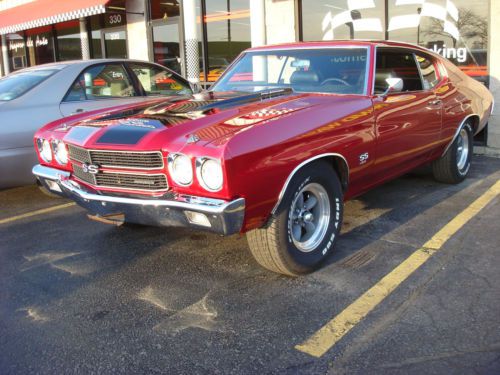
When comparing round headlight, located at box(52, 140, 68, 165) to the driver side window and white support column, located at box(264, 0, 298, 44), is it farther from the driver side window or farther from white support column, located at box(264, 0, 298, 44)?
white support column, located at box(264, 0, 298, 44)

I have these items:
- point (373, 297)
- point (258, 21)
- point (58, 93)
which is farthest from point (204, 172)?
point (258, 21)

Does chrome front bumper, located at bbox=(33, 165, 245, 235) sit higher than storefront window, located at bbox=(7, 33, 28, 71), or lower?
lower

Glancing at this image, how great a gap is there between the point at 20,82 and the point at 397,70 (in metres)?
4.10

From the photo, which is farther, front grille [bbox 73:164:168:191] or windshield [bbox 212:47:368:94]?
windshield [bbox 212:47:368:94]

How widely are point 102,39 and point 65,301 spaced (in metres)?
12.3

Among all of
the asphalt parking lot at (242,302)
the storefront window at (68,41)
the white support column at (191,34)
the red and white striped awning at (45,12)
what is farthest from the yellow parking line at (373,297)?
the storefront window at (68,41)

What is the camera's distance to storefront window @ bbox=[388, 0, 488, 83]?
7.76 m

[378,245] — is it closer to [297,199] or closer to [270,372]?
[297,199]

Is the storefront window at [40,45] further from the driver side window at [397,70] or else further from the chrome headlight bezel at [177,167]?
the chrome headlight bezel at [177,167]

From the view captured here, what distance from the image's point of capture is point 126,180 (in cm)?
343

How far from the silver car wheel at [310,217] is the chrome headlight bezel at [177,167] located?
2.51 feet

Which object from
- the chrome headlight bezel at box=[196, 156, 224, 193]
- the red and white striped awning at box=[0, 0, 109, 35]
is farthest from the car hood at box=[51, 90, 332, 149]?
the red and white striped awning at box=[0, 0, 109, 35]

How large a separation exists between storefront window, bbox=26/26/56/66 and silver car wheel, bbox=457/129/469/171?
558 inches

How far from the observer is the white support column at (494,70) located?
7.40 m
